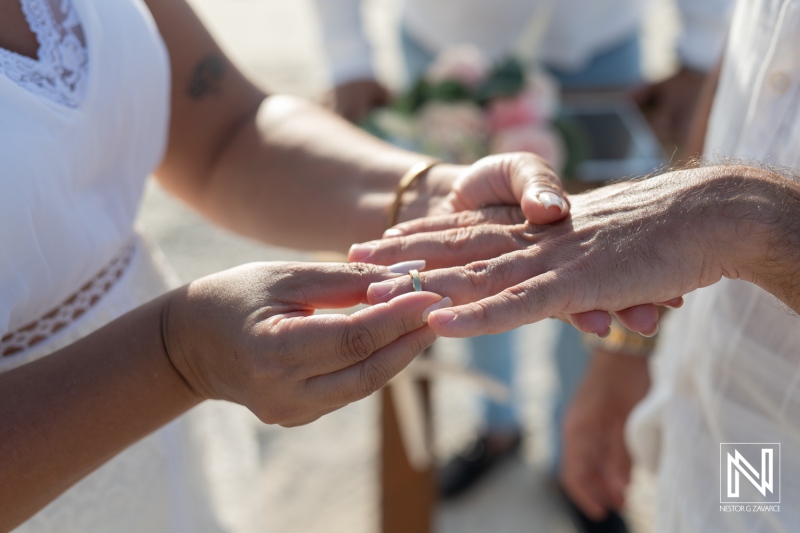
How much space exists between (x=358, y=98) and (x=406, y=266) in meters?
1.64

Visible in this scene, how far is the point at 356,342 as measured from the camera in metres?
0.88

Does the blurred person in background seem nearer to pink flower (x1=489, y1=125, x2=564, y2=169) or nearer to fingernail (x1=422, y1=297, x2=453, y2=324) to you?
pink flower (x1=489, y1=125, x2=564, y2=169)

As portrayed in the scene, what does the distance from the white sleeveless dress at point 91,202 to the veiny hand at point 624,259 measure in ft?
1.52

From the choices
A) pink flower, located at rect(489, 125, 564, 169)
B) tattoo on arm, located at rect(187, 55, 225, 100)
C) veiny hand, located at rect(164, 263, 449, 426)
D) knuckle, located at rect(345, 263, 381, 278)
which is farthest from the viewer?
pink flower, located at rect(489, 125, 564, 169)

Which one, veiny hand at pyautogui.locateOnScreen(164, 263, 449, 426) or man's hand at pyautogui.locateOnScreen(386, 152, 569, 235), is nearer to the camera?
veiny hand at pyautogui.locateOnScreen(164, 263, 449, 426)

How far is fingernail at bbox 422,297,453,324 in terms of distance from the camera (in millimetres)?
911

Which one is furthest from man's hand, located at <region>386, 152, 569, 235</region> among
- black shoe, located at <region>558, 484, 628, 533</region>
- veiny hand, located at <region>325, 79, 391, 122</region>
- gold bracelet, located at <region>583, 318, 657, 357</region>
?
black shoe, located at <region>558, 484, 628, 533</region>

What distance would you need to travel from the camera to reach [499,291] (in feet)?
3.29

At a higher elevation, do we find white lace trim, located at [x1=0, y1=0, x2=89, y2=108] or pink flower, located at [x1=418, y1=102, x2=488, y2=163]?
white lace trim, located at [x1=0, y1=0, x2=89, y2=108]

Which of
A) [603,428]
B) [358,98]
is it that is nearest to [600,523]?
[603,428]

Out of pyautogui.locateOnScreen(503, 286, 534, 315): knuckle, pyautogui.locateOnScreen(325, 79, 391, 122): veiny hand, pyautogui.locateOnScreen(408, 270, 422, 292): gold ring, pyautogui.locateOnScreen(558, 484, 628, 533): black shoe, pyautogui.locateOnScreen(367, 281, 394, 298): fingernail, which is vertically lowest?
pyautogui.locateOnScreen(558, 484, 628, 533): black shoe

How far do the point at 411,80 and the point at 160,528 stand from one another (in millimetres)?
1841

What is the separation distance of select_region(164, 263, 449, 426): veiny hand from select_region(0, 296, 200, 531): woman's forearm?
0.04m

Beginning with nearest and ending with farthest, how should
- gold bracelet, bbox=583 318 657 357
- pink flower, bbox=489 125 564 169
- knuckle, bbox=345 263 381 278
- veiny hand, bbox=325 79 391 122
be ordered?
knuckle, bbox=345 263 381 278 < gold bracelet, bbox=583 318 657 357 < pink flower, bbox=489 125 564 169 < veiny hand, bbox=325 79 391 122
